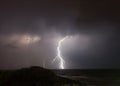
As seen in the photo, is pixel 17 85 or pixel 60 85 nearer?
pixel 17 85

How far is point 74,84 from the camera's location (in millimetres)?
62625

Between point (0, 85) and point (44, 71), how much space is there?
9.22m

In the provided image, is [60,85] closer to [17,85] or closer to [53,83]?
[53,83]

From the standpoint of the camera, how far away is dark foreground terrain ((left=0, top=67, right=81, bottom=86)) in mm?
57550

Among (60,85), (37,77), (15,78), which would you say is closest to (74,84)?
(60,85)

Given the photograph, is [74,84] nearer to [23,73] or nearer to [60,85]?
[60,85]

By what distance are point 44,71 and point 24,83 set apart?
19.3 feet

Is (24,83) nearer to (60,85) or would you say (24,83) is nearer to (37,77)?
(37,77)

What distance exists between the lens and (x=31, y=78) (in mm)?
58906

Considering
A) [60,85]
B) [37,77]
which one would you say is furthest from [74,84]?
[37,77]

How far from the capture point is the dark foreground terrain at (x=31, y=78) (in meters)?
57.5

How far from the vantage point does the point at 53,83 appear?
195ft

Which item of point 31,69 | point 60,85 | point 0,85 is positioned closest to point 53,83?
point 60,85

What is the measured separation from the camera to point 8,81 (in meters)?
58.2
